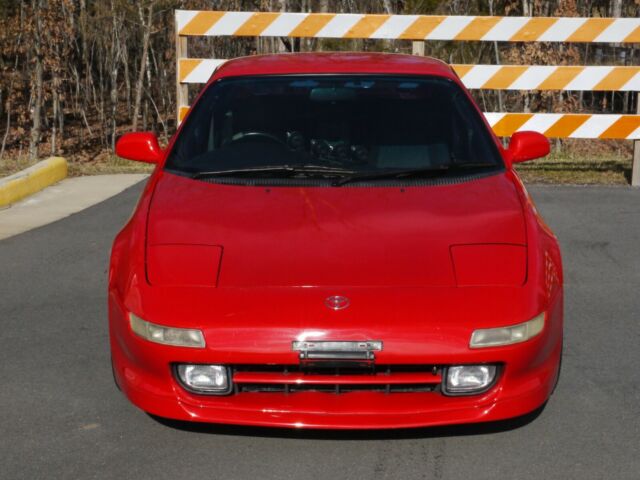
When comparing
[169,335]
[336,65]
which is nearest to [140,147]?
[336,65]

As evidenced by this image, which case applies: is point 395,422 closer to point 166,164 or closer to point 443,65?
point 166,164

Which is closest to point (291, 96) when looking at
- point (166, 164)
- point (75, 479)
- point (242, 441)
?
point (166, 164)

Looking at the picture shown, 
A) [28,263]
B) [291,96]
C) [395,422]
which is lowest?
[28,263]

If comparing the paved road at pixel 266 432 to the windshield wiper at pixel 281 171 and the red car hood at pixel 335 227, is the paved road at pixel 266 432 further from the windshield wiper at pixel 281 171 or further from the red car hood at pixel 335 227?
the windshield wiper at pixel 281 171

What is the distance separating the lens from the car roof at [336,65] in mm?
5699

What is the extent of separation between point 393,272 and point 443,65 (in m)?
2.31

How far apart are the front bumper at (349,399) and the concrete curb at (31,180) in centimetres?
639

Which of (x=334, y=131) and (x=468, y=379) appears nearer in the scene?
(x=468, y=379)

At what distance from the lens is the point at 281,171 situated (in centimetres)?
493

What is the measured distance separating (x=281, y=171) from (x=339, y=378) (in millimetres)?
1430

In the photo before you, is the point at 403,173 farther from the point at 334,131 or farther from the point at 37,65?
the point at 37,65

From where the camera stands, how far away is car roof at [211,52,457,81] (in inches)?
224

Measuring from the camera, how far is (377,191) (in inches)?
188

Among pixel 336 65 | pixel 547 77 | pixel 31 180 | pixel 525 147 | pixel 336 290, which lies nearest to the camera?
pixel 336 290
